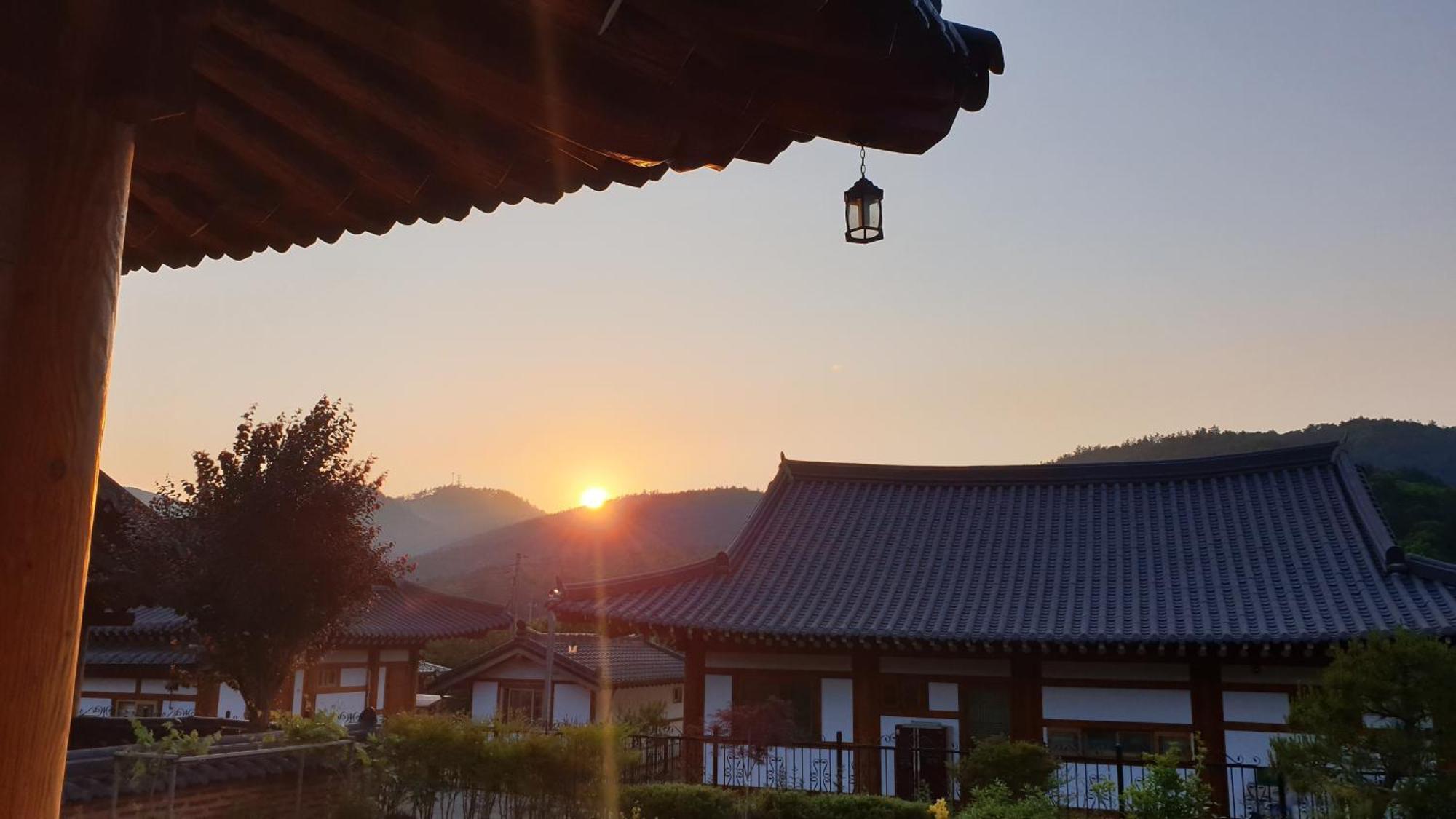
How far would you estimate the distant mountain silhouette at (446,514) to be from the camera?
500 ft

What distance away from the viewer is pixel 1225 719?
595 inches

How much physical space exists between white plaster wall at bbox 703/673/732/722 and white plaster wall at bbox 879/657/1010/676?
2.67 m

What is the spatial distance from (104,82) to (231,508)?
13.0 meters

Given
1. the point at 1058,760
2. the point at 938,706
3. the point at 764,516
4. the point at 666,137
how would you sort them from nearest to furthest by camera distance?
the point at 666,137
the point at 1058,760
the point at 938,706
the point at 764,516

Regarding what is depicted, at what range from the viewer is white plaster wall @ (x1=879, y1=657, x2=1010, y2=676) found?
54.3 feet

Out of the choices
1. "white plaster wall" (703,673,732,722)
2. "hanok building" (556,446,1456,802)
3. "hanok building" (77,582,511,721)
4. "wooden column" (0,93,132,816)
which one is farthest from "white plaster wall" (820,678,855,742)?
"wooden column" (0,93,132,816)

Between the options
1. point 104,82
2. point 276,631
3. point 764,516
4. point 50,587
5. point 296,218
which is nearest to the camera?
point 50,587

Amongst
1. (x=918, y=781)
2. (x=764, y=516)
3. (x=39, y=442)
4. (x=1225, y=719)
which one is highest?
(x=764, y=516)

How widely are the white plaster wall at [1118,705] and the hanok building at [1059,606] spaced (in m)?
0.03

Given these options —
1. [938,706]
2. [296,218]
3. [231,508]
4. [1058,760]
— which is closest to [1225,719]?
[1058,760]

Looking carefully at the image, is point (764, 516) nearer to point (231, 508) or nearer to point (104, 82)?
point (231, 508)

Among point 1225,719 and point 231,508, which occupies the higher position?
point 231,508

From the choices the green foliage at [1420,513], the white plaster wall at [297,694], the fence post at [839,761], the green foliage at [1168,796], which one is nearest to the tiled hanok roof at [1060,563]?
the fence post at [839,761]

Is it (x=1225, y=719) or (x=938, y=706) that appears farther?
(x=938, y=706)
